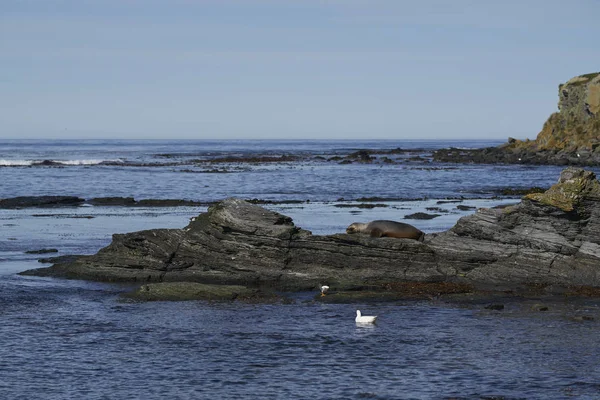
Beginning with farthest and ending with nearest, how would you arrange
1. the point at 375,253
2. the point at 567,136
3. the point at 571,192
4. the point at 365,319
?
the point at 567,136, the point at 375,253, the point at 571,192, the point at 365,319

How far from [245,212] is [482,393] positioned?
45.4ft

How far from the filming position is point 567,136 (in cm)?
13262

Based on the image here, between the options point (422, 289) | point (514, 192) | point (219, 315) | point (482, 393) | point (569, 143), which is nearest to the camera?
point (482, 393)

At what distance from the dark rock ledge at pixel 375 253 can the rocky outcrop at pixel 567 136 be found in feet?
Answer: 299

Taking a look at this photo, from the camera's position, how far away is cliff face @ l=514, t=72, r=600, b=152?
12619cm

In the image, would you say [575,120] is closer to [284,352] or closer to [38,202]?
[38,202]

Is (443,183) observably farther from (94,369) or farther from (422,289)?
(94,369)

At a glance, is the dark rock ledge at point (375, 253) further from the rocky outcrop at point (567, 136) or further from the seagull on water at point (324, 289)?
the rocky outcrop at point (567, 136)

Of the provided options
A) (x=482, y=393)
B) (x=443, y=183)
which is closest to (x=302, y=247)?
(x=482, y=393)

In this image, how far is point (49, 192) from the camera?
67938mm

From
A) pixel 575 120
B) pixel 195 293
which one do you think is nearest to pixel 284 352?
pixel 195 293

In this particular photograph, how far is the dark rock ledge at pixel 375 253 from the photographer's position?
24.8 meters

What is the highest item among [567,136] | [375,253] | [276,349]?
[567,136]

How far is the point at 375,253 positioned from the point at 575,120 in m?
118
